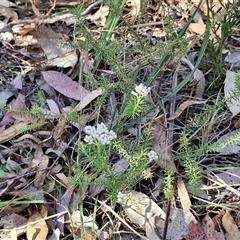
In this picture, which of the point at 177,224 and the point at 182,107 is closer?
the point at 177,224

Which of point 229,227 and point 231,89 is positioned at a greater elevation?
point 231,89

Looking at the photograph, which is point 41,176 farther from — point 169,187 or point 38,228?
point 169,187

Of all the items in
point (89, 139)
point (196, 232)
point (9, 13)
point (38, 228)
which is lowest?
point (38, 228)

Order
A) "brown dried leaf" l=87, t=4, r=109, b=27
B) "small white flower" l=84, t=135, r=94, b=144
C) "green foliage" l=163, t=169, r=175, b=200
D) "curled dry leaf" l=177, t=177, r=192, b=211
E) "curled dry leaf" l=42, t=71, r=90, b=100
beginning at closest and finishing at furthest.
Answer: "small white flower" l=84, t=135, r=94, b=144 → "green foliage" l=163, t=169, r=175, b=200 → "curled dry leaf" l=177, t=177, r=192, b=211 → "curled dry leaf" l=42, t=71, r=90, b=100 → "brown dried leaf" l=87, t=4, r=109, b=27

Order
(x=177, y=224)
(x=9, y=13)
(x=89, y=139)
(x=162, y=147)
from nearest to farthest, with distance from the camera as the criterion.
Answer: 1. (x=89, y=139)
2. (x=177, y=224)
3. (x=162, y=147)
4. (x=9, y=13)

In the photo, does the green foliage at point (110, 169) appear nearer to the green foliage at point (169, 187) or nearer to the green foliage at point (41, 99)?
the green foliage at point (169, 187)

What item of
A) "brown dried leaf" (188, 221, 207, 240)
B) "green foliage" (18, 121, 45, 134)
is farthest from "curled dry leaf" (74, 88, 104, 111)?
"brown dried leaf" (188, 221, 207, 240)

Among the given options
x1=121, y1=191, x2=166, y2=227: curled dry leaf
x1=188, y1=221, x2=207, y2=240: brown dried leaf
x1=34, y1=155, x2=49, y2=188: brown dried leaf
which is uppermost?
x1=188, y1=221, x2=207, y2=240: brown dried leaf

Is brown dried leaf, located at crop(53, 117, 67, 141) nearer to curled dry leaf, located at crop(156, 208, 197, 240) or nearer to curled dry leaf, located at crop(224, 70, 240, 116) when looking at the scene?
curled dry leaf, located at crop(156, 208, 197, 240)

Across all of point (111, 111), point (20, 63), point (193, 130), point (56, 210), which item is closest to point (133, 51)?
point (111, 111)

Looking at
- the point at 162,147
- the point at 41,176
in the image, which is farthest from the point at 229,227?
the point at 41,176

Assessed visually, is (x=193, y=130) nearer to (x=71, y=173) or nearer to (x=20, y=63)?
(x=71, y=173)
